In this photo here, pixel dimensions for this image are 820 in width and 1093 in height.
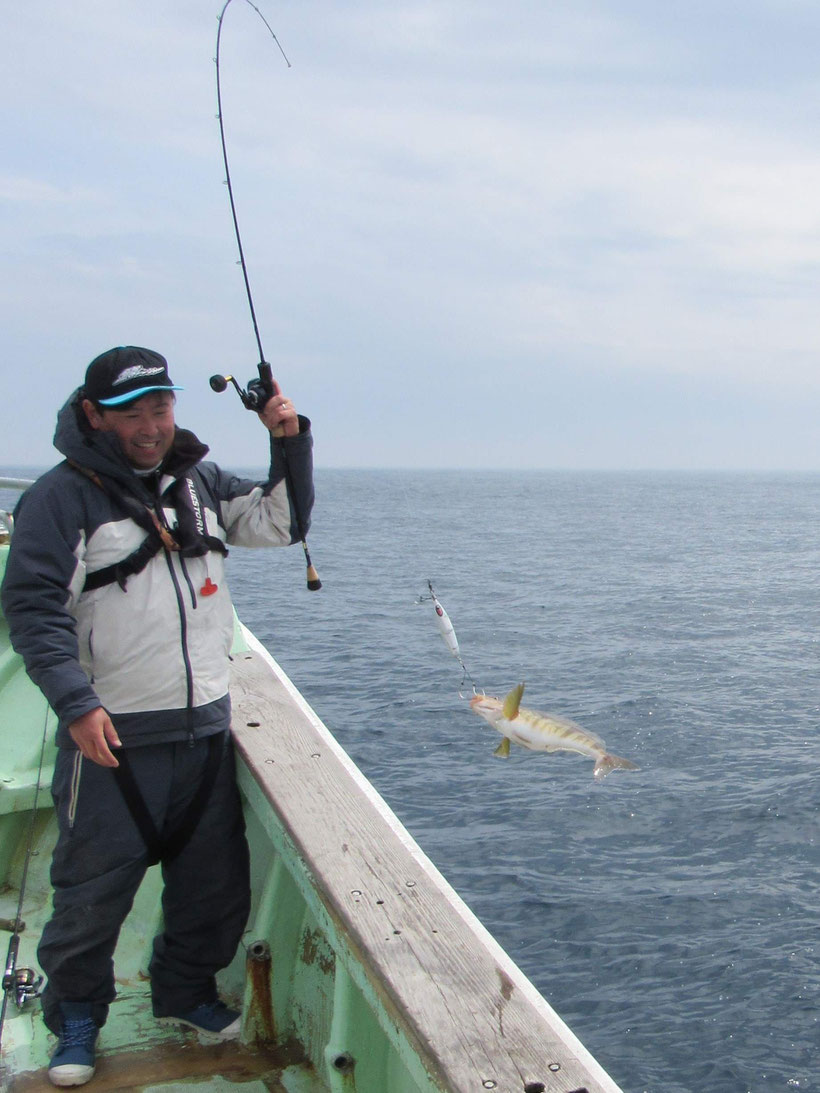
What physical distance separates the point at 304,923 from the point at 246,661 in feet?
4.45

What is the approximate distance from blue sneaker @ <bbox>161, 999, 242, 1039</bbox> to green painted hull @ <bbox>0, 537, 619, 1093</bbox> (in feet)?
0.15

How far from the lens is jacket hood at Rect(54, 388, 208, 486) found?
113 inches

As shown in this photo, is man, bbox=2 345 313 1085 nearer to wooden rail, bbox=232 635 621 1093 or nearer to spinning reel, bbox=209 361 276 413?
spinning reel, bbox=209 361 276 413

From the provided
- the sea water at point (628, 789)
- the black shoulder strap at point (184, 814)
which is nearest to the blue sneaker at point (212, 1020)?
the black shoulder strap at point (184, 814)

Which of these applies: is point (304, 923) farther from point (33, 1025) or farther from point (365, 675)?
point (365, 675)

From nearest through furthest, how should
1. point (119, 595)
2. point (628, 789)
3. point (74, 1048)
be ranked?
point (119, 595) → point (74, 1048) → point (628, 789)

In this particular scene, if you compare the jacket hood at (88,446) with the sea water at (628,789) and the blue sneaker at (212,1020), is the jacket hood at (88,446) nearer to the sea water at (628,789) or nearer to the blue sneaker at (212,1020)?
the blue sneaker at (212,1020)

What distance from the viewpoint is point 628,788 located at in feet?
33.4

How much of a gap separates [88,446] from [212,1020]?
2024 mm

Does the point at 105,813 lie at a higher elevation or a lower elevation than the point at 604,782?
higher

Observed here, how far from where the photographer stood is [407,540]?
Result: 46.4 meters

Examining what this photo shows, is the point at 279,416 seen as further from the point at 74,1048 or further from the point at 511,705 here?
the point at 74,1048

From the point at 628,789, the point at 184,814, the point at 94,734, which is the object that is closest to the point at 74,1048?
the point at 184,814

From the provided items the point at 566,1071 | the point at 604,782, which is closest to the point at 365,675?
the point at 604,782
